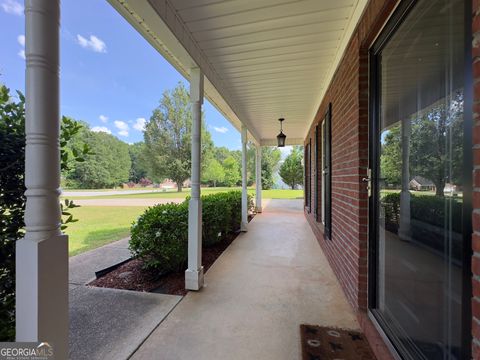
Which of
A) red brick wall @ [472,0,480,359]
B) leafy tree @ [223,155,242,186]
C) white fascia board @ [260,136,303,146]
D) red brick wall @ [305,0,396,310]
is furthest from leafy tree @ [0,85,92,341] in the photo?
leafy tree @ [223,155,242,186]

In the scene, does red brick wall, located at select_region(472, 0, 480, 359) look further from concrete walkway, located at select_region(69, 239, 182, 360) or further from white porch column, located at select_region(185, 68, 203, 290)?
white porch column, located at select_region(185, 68, 203, 290)

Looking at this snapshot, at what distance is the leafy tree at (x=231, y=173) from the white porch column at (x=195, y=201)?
30.4 metres

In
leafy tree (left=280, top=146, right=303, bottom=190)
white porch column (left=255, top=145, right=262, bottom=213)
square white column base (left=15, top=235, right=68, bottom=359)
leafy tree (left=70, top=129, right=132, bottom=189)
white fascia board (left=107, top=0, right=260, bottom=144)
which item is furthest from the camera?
leafy tree (left=280, top=146, right=303, bottom=190)

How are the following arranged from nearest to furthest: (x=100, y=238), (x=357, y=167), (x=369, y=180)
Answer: (x=369, y=180), (x=357, y=167), (x=100, y=238)

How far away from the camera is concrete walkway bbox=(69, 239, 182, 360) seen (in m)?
1.74

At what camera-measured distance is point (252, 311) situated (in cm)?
226

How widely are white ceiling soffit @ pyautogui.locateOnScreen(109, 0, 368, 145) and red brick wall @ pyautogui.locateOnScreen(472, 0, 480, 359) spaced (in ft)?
4.08

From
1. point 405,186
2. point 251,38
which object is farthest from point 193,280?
point 251,38

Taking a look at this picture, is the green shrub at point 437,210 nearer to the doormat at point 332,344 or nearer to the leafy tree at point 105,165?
the doormat at point 332,344

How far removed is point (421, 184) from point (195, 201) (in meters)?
2.10

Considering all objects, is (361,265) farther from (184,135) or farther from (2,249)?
(184,135)

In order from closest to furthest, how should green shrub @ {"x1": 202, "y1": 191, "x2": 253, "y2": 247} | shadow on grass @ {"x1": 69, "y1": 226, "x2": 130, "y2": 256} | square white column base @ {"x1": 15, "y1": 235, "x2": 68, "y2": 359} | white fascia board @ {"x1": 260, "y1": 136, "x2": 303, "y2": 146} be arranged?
square white column base @ {"x1": 15, "y1": 235, "x2": 68, "y2": 359}
green shrub @ {"x1": 202, "y1": 191, "x2": 253, "y2": 247}
shadow on grass @ {"x1": 69, "y1": 226, "x2": 130, "y2": 256}
white fascia board @ {"x1": 260, "y1": 136, "x2": 303, "y2": 146}

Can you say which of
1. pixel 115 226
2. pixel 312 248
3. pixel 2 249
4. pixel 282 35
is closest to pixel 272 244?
pixel 312 248

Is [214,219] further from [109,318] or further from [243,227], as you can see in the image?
[109,318]
